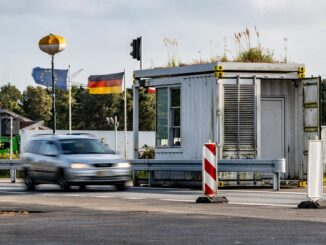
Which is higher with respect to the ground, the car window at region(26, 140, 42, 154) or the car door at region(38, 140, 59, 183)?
the car window at region(26, 140, 42, 154)

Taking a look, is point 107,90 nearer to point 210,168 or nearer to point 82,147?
point 82,147

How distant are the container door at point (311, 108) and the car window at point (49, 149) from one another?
6699 millimetres

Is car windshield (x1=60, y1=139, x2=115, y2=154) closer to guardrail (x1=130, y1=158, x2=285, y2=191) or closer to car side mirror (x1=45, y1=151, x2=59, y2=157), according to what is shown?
car side mirror (x1=45, y1=151, x2=59, y2=157)

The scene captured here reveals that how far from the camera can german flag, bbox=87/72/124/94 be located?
5853 cm

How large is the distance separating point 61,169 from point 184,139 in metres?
4.37

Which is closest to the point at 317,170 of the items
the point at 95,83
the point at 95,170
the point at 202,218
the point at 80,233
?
the point at 202,218

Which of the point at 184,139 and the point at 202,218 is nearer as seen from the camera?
the point at 202,218

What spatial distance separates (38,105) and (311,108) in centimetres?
11191

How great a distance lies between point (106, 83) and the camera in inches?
2338

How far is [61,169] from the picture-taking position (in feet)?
85.0

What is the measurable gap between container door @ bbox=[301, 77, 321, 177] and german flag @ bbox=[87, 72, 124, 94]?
3032 centimetres

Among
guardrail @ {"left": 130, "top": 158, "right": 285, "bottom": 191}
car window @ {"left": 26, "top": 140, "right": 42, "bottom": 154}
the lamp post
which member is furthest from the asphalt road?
the lamp post

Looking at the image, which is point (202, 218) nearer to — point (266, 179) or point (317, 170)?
point (317, 170)

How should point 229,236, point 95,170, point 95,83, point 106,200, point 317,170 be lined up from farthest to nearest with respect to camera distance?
Result: 1. point 95,83
2. point 95,170
3. point 106,200
4. point 317,170
5. point 229,236
